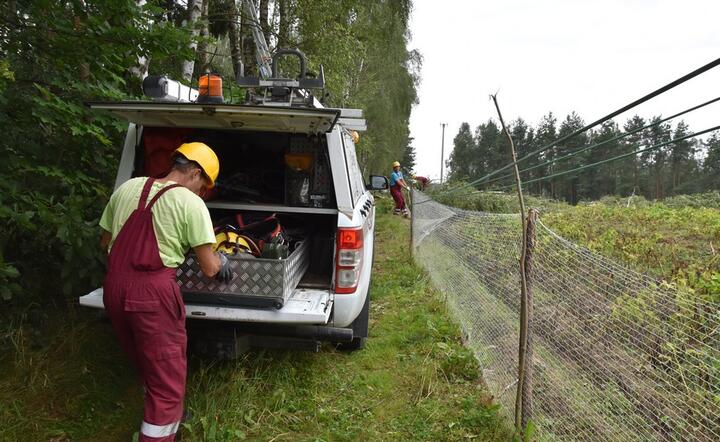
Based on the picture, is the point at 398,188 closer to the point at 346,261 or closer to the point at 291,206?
the point at 291,206

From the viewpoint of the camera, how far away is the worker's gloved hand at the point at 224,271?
2.55 meters

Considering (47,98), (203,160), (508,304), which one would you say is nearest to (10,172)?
(47,98)

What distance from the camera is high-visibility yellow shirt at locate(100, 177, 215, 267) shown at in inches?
87.3

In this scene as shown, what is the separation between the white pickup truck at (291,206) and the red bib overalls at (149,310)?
0.42 metres

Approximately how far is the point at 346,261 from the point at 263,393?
1.16 m

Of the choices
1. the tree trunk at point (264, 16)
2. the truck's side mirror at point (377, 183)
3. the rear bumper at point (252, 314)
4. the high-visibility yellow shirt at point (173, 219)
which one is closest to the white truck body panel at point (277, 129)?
the rear bumper at point (252, 314)

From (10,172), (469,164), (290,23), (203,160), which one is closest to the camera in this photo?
(203,160)

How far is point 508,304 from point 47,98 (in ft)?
12.4

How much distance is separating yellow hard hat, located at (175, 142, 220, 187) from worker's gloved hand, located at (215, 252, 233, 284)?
0.45 metres

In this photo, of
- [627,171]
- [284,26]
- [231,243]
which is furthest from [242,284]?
[627,171]

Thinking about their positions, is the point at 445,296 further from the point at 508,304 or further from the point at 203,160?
the point at 203,160

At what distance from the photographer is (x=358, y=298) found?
10.3ft

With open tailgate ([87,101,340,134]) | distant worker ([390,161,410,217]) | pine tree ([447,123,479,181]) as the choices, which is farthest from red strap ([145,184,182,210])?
pine tree ([447,123,479,181])

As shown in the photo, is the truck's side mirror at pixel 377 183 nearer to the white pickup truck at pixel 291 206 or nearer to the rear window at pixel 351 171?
the rear window at pixel 351 171
